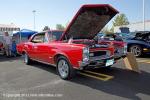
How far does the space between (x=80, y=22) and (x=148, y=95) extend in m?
3.21

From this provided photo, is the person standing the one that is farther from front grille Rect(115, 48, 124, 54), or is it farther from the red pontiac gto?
front grille Rect(115, 48, 124, 54)

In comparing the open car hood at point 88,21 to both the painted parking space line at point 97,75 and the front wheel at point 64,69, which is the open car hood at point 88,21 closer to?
the front wheel at point 64,69

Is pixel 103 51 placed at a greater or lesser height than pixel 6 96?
greater

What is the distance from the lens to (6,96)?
533 cm

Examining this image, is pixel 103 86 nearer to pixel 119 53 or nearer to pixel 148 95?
pixel 148 95

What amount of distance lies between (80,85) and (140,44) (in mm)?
6122

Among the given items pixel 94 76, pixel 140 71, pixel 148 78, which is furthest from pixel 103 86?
pixel 140 71

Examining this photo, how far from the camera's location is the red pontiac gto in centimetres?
615

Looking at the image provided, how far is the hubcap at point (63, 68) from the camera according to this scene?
263 inches

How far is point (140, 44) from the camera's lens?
439 inches

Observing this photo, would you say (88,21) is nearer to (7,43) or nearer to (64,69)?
(64,69)

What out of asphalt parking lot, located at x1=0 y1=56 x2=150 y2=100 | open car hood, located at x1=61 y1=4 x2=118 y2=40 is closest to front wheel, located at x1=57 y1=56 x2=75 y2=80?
asphalt parking lot, located at x1=0 y1=56 x2=150 y2=100

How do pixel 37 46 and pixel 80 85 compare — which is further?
pixel 37 46

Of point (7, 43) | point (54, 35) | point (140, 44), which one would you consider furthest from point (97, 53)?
point (7, 43)
